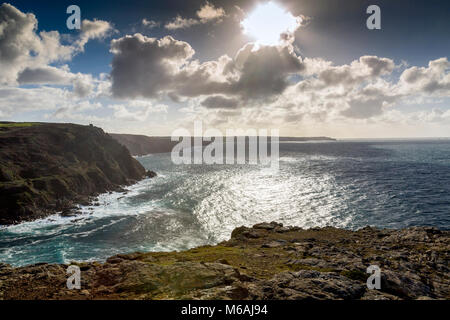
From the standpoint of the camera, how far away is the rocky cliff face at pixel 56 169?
54562 millimetres

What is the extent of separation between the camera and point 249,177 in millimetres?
102562

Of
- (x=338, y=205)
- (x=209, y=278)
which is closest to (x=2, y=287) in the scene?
(x=209, y=278)

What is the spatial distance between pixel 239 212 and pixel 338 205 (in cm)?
2531

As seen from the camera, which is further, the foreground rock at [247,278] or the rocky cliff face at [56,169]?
Answer: the rocky cliff face at [56,169]

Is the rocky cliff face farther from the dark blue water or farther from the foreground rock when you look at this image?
the foreground rock

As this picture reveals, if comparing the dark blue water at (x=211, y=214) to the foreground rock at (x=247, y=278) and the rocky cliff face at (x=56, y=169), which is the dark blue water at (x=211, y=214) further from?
the foreground rock at (x=247, y=278)

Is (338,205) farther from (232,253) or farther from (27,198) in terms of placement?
(27,198)

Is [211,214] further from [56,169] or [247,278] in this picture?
[56,169]

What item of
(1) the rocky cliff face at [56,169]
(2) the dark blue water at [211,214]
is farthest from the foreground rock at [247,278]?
(1) the rocky cliff face at [56,169]

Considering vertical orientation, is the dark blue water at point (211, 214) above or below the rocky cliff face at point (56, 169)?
below

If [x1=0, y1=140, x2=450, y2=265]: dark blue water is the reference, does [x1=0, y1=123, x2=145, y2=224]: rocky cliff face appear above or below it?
above

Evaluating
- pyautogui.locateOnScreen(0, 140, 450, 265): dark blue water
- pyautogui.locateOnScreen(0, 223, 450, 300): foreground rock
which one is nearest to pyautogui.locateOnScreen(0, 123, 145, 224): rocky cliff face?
pyautogui.locateOnScreen(0, 140, 450, 265): dark blue water

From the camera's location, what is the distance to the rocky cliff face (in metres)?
Answer: 54.6
